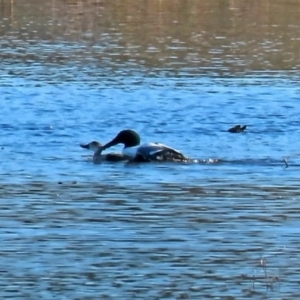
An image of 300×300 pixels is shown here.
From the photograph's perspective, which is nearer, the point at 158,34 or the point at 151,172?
the point at 151,172

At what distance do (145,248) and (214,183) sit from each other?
3907 mm

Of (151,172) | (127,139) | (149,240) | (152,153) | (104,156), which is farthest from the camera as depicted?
(127,139)

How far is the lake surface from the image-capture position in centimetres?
995

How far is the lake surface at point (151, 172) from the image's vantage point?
995cm

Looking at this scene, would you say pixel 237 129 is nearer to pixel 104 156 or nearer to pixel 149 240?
→ pixel 104 156

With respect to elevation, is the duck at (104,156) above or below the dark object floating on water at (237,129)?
above

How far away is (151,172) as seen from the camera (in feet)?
51.3

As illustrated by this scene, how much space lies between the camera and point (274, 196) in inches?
540

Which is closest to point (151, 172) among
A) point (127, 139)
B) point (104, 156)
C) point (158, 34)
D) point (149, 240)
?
point (104, 156)

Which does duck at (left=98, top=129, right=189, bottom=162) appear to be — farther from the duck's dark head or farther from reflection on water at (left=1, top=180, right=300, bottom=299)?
reflection on water at (left=1, top=180, right=300, bottom=299)

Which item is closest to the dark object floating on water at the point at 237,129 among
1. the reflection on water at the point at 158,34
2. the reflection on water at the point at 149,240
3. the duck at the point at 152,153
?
the duck at the point at 152,153

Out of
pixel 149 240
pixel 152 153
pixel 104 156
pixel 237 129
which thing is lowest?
pixel 237 129

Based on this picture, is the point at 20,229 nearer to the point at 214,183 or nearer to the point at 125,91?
the point at 214,183

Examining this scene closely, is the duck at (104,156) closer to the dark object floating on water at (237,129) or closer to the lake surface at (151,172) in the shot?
the lake surface at (151,172)
